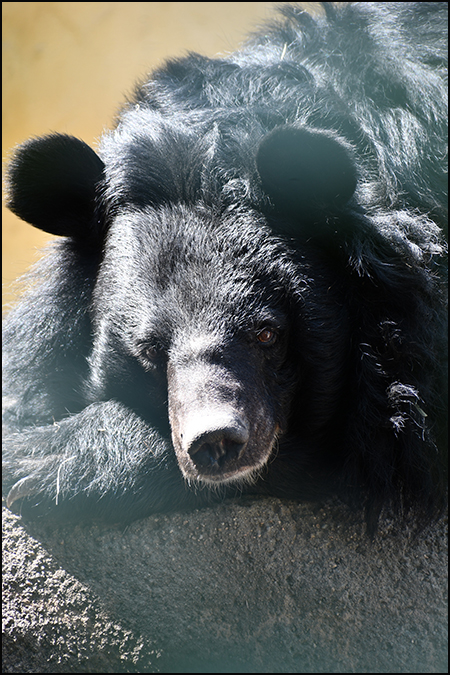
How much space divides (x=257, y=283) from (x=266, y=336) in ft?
0.60

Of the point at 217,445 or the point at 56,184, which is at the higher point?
the point at 56,184

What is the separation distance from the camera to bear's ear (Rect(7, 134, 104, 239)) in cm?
230

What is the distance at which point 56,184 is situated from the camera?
2363 mm

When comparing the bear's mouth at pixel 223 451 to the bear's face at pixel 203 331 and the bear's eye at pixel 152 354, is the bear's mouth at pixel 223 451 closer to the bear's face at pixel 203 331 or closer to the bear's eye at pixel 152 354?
the bear's face at pixel 203 331

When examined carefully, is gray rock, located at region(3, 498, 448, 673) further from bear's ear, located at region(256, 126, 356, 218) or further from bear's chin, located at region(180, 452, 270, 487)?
bear's ear, located at region(256, 126, 356, 218)

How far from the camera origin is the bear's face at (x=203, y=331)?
1810 millimetres

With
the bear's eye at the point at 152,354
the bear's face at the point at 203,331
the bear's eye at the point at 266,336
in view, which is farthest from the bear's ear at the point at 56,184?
the bear's eye at the point at 266,336

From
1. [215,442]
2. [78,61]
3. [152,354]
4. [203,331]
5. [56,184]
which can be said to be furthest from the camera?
[78,61]

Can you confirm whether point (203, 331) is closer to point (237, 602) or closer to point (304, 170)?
point (304, 170)

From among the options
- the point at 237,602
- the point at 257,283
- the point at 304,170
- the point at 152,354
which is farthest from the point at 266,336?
the point at 237,602

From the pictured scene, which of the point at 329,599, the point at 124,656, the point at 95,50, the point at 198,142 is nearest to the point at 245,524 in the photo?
the point at 329,599

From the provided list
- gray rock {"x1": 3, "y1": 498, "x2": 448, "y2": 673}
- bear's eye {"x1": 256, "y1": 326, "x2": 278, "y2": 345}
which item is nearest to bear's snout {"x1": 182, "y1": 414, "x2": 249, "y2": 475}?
bear's eye {"x1": 256, "y1": 326, "x2": 278, "y2": 345}

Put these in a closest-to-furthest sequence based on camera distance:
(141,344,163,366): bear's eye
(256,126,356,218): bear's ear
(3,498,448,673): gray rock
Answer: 1. (256,126,356,218): bear's ear
2. (141,344,163,366): bear's eye
3. (3,498,448,673): gray rock

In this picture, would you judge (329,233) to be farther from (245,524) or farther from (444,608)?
(444,608)
